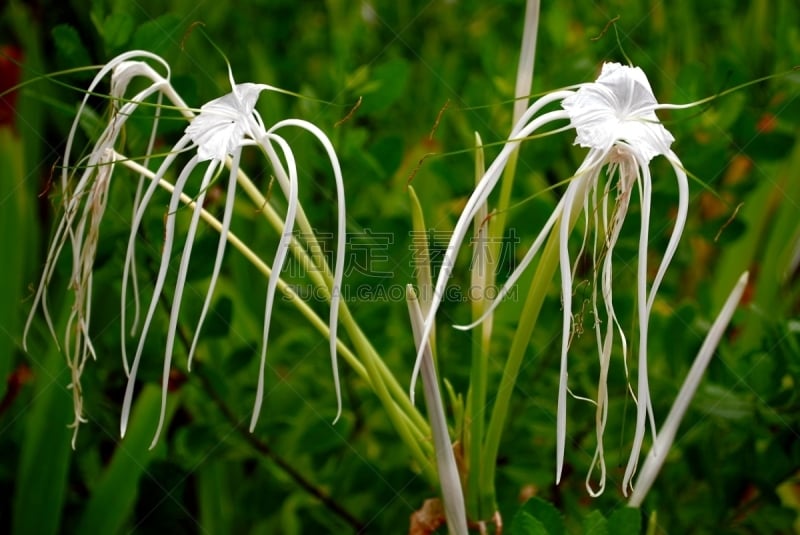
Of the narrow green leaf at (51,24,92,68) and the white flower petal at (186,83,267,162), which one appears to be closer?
the white flower petal at (186,83,267,162)

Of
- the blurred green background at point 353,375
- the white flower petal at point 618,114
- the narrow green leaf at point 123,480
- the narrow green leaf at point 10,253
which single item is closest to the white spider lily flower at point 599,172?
the white flower petal at point 618,114

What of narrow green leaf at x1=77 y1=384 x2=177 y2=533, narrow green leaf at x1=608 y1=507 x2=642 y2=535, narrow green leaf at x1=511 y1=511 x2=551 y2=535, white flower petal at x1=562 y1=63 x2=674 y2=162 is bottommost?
narrow green leaf at x1=77 y1=384 x2=177 y2=533

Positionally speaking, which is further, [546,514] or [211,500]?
[211,500]

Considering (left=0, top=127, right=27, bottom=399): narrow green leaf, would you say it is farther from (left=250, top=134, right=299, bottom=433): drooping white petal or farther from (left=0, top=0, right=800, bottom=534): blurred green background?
(left=250, top=134, right=299, bottom=433): drooping white petal

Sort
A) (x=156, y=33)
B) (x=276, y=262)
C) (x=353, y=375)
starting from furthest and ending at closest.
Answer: (x=353, y=375)
(x=156, y=33)
(x=276, y=262)

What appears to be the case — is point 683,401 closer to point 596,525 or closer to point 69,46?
point 596,525

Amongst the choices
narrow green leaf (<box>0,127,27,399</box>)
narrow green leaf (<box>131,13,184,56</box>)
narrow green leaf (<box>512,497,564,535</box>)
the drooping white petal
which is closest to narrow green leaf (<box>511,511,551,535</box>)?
narrow green leaf (<box>512,497,564,535</box>)

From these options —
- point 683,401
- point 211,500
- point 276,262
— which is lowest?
point 211,500

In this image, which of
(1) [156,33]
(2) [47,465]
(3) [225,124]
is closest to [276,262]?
(3) [225,124]

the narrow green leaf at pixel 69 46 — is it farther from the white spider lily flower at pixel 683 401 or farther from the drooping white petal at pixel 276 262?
the white spider lily flower at pixel 683 401

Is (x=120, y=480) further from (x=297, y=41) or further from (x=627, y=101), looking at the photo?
A: (x=297, y=41)

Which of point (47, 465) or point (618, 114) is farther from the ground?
point (618, 114)
